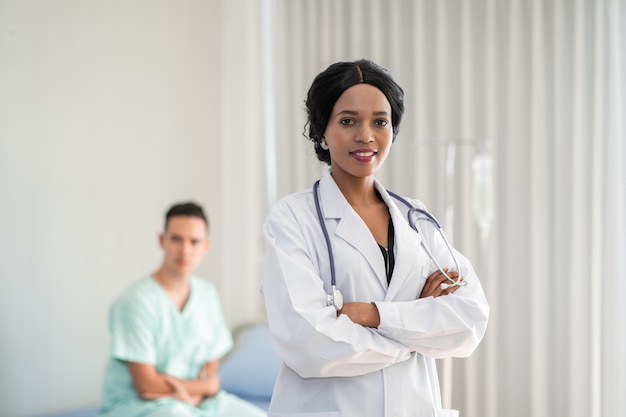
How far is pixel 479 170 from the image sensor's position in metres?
3.46

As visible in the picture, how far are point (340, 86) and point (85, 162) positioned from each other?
8.56 ft

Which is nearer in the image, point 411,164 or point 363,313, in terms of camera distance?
point 363,313

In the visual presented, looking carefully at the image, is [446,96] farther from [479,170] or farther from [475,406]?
[475,406]

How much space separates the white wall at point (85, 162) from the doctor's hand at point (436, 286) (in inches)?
102

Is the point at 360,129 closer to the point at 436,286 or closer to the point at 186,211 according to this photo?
the point at 436,286

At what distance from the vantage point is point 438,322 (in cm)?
163

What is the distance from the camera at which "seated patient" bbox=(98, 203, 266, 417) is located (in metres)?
3.17

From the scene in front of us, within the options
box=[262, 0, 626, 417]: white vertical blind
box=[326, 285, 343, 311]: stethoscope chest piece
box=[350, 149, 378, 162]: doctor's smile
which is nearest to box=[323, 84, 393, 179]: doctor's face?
box=[350, 149, 378, 162]: doctor's smile

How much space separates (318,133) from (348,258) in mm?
314

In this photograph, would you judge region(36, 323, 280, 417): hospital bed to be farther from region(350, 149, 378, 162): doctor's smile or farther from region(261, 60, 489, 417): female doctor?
region(350, 149, 378, 162): doctor's smile

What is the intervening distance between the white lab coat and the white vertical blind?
6.48 feet

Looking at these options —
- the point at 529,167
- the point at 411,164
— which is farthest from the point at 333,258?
the point at 411,164

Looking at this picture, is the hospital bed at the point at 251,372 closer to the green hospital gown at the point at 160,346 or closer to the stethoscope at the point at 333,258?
the green hospital gown at the point at 160,346

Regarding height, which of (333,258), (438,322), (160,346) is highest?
(333,258)
